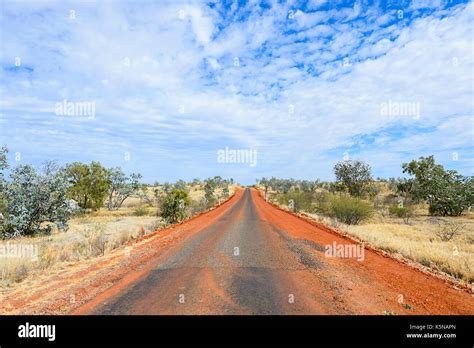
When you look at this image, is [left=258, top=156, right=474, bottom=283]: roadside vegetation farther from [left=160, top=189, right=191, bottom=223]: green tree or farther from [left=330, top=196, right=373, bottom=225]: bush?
[left=160, top=189, right=191, bottom=223]: green tree

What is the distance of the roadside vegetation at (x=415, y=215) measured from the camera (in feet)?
31.6

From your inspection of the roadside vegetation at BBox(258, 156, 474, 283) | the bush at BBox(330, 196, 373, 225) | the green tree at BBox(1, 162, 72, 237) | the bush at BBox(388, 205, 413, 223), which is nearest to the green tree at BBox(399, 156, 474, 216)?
the roadside vegetation at BBox(258, 156, 474, 283)

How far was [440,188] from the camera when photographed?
27.2 m

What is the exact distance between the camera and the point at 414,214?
27469 millimetres

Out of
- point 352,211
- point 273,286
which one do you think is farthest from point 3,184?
point 352,211

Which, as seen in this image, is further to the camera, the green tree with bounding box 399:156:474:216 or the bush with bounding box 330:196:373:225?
the green tree with bounding box 399:156:474:216

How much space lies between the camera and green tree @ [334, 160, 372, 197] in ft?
117

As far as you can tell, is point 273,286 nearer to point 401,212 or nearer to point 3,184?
point 3,184

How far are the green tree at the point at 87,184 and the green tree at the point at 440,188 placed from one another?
3213 centimetres

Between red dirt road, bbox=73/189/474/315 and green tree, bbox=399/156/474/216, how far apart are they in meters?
21.5

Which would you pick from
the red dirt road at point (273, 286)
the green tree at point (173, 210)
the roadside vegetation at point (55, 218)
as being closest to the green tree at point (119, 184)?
the roadside vegetation at point (55, 218)
